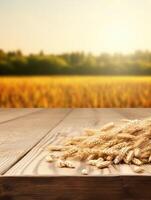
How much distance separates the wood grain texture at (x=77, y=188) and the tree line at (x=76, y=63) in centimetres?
441

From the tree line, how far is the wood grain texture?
14.5ft

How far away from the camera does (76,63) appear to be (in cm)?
528

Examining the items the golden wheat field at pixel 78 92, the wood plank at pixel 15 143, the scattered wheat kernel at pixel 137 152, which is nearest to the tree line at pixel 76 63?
the golden wheat field at pixel 78 92

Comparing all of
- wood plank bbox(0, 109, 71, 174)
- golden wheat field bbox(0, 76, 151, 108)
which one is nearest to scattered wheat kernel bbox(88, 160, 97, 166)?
wood plank bbox(0, 109, 71, 174)

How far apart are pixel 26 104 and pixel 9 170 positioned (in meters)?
4.16

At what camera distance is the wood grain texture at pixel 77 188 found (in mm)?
846

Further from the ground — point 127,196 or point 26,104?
point 127,196

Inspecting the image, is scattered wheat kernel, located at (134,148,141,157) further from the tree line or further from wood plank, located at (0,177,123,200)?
the tree line

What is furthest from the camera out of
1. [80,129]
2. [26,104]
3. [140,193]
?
[26,104]

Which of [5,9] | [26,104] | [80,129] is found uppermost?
[5,9]

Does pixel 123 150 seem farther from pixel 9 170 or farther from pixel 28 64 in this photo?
pixel 28 64

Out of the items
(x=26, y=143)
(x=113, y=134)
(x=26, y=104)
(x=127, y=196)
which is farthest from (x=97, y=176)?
(x=26, y=104)

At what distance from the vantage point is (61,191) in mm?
850

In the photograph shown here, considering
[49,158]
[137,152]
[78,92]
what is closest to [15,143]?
[49,158]
